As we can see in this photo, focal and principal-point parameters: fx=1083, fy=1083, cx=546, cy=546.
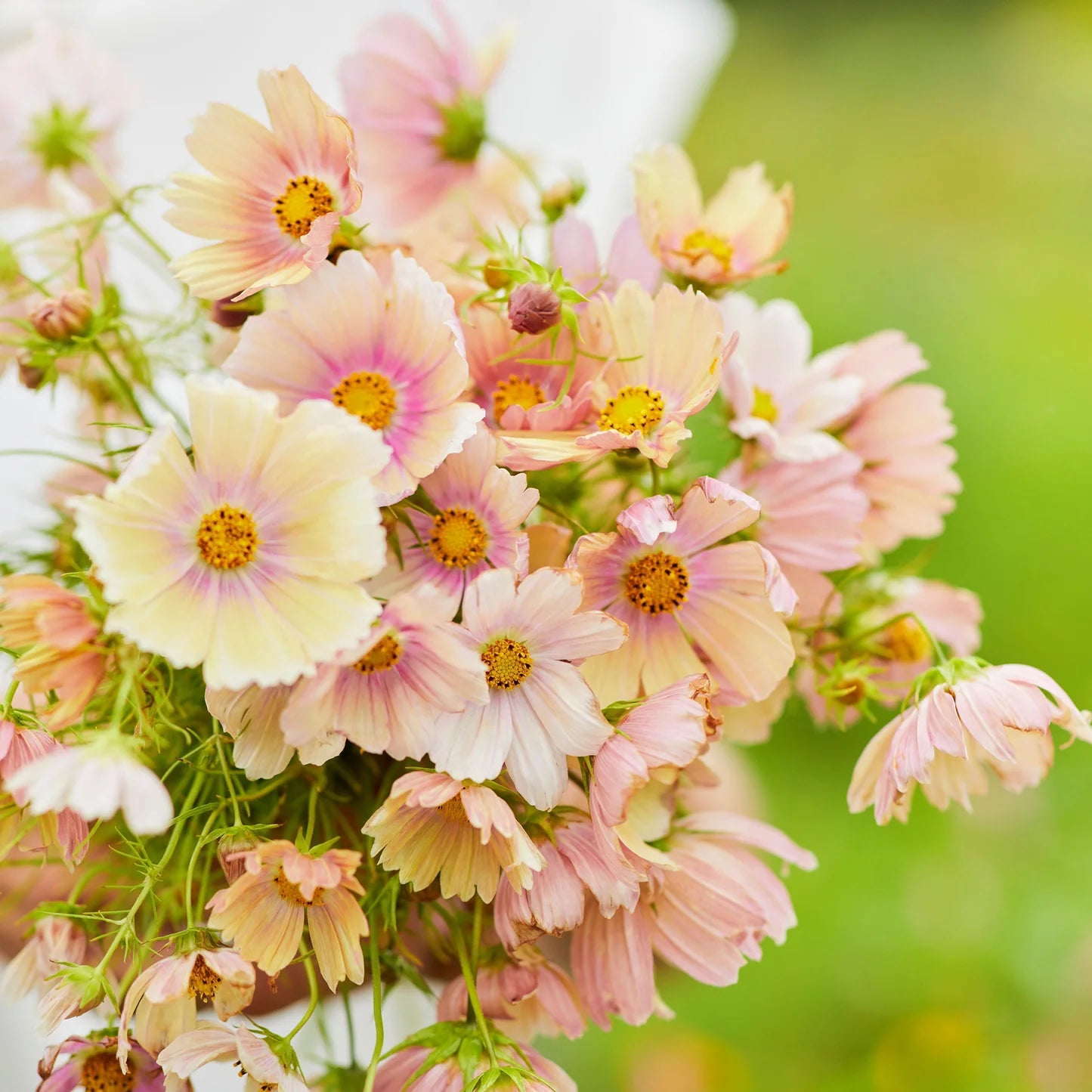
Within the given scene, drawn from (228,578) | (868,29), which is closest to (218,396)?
(228,578)

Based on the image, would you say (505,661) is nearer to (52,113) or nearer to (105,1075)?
(105,1075)

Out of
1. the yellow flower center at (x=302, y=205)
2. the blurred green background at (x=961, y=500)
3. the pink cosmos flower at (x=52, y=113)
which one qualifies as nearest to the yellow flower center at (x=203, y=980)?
the yellow flower center at (x=302, y=205)

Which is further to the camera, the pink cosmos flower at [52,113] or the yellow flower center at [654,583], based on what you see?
the pink cosmos flower at [52,113]

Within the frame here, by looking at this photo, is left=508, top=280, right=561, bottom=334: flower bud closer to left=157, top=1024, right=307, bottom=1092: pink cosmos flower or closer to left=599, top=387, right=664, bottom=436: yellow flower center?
left=599, top=387, right=664, bottom=436: yellow flower center

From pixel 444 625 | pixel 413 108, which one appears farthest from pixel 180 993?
Answer: pixel 413 108

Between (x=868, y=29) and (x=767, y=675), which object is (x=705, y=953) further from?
(x=868, y=29)

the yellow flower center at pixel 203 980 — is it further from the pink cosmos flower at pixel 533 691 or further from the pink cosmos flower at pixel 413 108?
the pink cosmos flower at pixel 413 108

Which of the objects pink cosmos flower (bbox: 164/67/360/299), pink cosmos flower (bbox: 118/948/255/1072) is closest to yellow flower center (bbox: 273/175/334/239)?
pink cosmos flower (bbox: 164/67/360/299)
